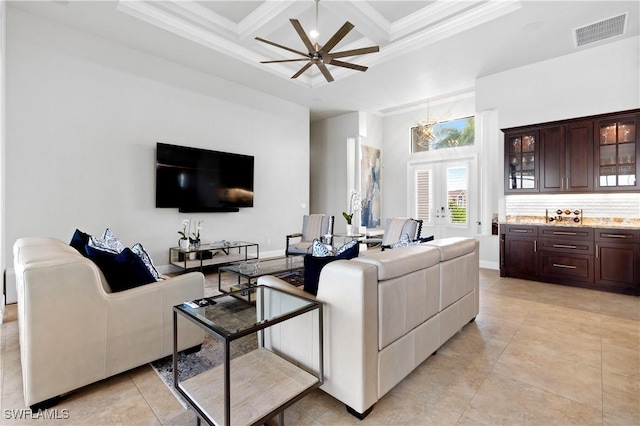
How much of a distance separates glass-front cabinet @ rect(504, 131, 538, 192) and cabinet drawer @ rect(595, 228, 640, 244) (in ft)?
3.22

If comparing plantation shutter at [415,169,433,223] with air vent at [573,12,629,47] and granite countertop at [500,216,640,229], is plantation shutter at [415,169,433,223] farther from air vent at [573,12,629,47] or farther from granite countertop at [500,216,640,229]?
air vent at [573,12,629,47]

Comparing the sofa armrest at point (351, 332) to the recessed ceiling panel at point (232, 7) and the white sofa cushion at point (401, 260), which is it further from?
the recessed ceiling panel at point (232, 7)

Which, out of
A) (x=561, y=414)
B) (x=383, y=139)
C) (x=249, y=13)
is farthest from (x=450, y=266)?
(x=383, y=139)

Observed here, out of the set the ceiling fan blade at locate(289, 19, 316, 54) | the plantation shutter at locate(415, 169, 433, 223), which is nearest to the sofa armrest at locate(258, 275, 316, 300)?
Result: the ceiling fan blade at locate(289, 19, 316, 54)

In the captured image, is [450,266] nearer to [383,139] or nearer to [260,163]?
[260,163]

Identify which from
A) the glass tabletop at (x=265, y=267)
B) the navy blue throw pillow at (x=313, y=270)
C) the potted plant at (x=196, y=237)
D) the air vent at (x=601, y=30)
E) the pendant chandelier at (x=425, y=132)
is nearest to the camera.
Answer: the navy blue throw pillow at (x=313, y=270)

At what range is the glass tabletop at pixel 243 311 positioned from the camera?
1332mm

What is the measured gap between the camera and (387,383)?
67.2 inches

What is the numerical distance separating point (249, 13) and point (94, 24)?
1897mm

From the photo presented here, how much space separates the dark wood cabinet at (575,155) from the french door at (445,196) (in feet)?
4.92

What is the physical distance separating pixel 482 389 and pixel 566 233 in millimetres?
3566

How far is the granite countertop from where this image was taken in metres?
4.14

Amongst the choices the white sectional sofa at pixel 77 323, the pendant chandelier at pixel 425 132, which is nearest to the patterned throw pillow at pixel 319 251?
the white sectional sofa at pixel 77 323

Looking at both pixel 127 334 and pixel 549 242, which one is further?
pixel 549 242
